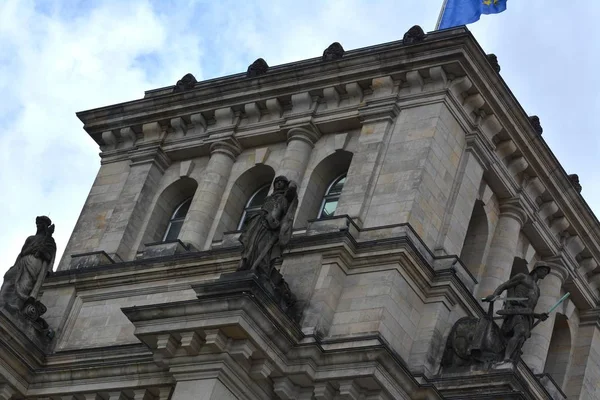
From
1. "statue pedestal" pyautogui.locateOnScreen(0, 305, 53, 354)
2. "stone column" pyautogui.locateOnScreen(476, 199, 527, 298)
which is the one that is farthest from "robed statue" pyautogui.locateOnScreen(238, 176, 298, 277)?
"statue pedestal" pyautogui.locateOnScreen(0, 305, 53, 354)

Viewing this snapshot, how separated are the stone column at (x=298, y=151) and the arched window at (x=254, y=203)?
1.10 metres

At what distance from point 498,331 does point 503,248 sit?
13.7ft

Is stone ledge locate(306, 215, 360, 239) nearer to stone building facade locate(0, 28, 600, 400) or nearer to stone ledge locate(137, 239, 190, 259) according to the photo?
stone building facade locate(0, 28, 600, 400)

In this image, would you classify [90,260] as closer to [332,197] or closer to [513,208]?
[332,197]

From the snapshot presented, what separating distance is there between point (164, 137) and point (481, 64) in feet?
27.0

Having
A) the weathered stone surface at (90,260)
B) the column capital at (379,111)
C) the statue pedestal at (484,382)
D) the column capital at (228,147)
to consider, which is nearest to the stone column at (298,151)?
the column capital at (379,111)

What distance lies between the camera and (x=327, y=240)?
36.5 m

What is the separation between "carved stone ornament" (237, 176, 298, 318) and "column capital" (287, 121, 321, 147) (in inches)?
168

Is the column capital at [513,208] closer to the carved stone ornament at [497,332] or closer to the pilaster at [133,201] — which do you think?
the carved stone ornament at [497,332]

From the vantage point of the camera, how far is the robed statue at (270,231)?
35.2m

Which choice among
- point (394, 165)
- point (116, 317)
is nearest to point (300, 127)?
point (394, 165)

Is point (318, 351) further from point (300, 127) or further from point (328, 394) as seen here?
point (300, 127)

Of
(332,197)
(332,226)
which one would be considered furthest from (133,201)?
(332,226)

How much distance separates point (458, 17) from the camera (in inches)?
1693
